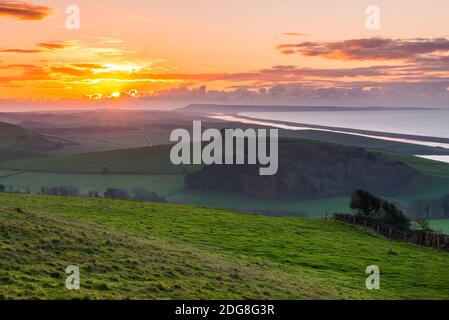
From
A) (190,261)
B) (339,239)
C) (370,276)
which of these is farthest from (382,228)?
(190,261)

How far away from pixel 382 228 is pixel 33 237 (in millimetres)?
49742

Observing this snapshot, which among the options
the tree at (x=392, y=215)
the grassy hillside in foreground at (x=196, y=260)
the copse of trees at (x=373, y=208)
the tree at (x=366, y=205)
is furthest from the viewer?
the tree at (x=366, y=205)

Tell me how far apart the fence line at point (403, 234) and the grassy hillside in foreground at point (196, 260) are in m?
2.71

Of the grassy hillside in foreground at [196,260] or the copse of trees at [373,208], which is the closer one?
the grassy hillside in foreground at [196,260]

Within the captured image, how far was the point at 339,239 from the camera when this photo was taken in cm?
6216

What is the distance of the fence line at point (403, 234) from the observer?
61784 millimetres

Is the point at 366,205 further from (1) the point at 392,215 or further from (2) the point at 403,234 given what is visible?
(2) the point at 403,234

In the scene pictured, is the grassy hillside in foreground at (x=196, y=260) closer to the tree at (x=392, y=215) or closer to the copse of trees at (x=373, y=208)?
the copse of trees at (x=373, y=208)

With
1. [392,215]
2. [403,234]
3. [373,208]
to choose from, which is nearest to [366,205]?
[373,208]

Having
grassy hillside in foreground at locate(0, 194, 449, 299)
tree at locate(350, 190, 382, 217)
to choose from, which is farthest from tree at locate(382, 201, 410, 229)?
grassy hillside in foreground at locate(0, 194, 449, 299)

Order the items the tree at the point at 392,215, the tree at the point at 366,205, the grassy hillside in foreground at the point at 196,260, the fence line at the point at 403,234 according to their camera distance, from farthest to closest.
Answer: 1. the tree at the point at 366,205
2. the tree at the point at 392,215
3. the fence line at the point at 403,234
4. the grassy hillside in foreground at the point at 196,260

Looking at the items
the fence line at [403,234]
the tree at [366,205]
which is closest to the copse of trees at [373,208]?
the tree at [366,205]

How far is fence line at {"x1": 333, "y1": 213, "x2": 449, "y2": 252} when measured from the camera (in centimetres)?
6178
